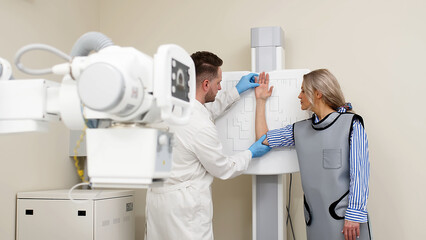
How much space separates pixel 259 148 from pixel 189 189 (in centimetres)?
44

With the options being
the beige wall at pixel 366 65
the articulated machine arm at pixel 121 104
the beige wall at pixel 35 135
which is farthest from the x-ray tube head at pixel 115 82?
the beige wall at pixel 366 65

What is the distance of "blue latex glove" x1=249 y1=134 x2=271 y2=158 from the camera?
2.27 m

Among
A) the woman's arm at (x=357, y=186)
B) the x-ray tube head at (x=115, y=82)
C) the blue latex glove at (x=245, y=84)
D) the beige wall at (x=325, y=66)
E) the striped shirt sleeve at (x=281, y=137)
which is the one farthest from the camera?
the beige wall at (x=325, y=66)

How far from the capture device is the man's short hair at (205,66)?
2193 millimetres

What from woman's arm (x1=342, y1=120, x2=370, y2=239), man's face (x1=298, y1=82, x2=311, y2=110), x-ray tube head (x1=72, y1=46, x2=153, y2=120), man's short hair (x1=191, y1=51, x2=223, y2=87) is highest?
man's short hair (x1=191, y1=51, x2=223, y2=87)

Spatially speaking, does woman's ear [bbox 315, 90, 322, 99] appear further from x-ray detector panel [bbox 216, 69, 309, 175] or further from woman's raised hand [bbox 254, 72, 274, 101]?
woman's raised hand [bbox 254, 72, 274, 101]

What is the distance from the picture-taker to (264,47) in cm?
253

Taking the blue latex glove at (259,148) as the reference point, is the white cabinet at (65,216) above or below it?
below

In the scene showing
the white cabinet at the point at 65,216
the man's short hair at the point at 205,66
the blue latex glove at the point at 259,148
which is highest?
the man's short hair at the point at 205,66

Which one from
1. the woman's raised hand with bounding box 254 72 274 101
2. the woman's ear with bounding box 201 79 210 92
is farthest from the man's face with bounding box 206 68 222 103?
the woman's raised hand with bounding box 254 72 274 101

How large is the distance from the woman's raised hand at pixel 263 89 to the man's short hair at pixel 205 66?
277mm

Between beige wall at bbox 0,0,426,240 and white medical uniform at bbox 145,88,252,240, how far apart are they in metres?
0.79

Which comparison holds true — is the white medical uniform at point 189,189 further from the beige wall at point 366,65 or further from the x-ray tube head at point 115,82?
the x-ray tube head at point 115,82

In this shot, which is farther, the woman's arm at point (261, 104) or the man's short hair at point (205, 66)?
the woman's arm at point (261, 104)
